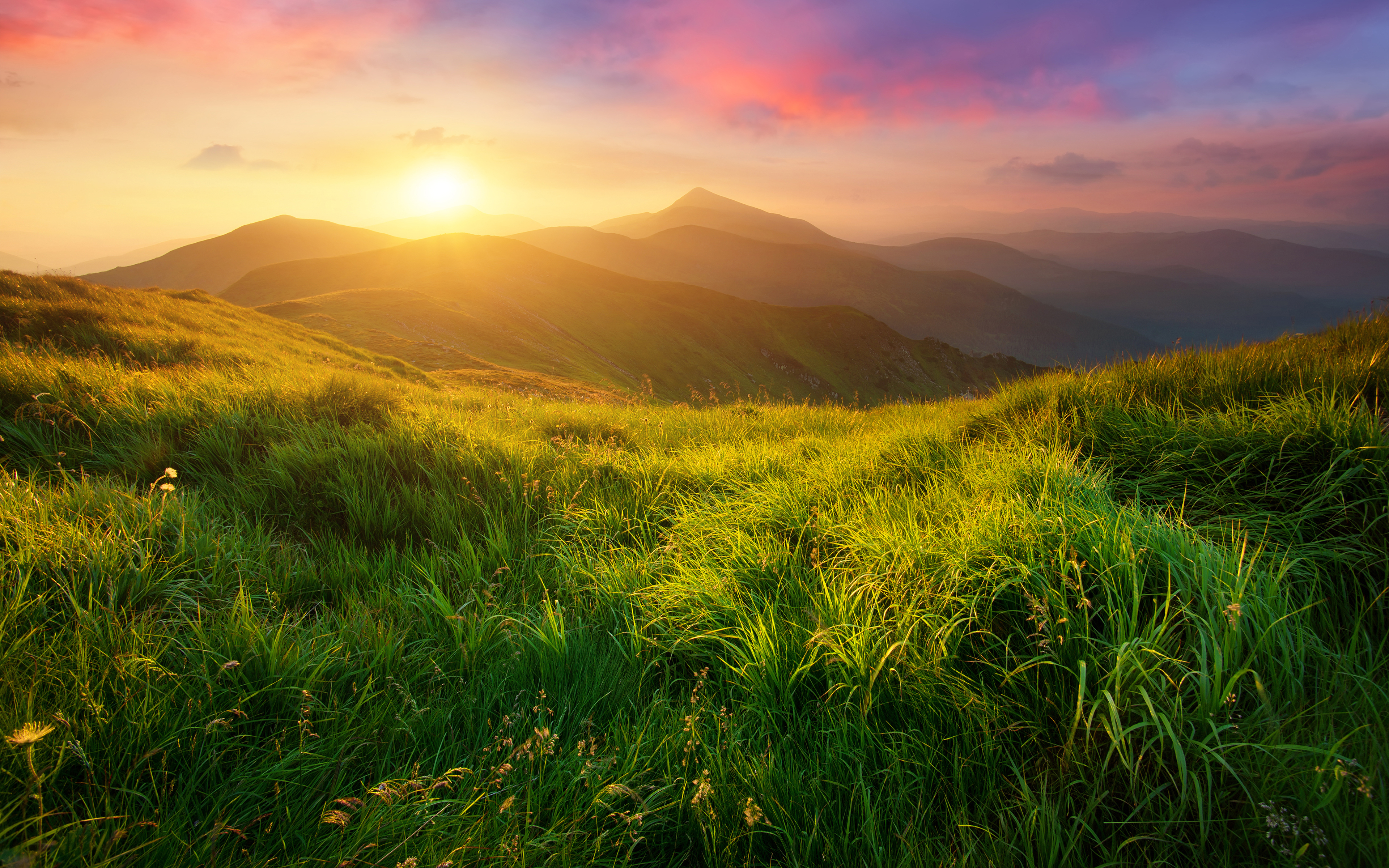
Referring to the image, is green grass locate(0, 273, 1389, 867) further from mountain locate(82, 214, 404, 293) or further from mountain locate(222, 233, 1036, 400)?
mountain locate(82, 214, 404, 293)

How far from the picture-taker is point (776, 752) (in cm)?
216

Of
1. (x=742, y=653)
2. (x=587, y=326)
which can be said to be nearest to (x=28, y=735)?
(x=742, y=653)

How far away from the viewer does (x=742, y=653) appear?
105 inches

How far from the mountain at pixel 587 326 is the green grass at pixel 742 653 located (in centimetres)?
604

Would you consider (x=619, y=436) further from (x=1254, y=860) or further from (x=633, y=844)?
(x=1254, y=860)

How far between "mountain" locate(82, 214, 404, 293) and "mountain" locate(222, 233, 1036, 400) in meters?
77.0

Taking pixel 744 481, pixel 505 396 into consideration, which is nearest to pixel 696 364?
pixel 505 396

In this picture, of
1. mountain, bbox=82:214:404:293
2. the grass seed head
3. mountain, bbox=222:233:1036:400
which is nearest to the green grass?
the grass seed head

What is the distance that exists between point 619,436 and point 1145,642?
5252 mm

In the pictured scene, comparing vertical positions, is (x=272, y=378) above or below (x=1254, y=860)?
above

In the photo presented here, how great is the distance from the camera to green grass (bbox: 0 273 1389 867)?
5.83 ft

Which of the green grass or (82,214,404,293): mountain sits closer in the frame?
the green grass

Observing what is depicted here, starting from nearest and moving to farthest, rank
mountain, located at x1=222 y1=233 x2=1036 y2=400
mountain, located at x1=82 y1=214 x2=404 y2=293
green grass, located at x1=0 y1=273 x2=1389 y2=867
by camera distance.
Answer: green grass, located at x1=0 y1=273 x2=1389 y2=867
mountain, located at x1=222 y1=233 x2=1036 y2=400
mountain, located at x1=82 y1=214 x2=404 y2=293

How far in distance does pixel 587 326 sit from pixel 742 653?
240 feet
